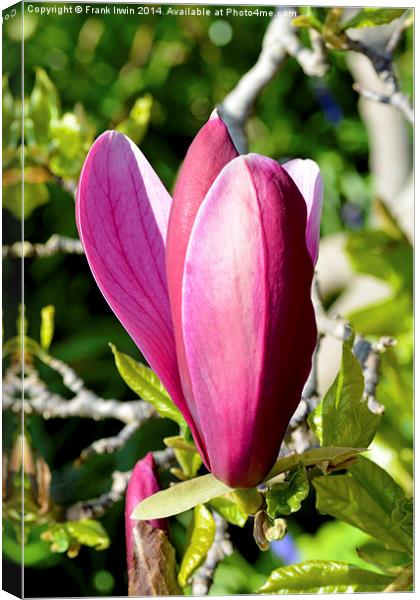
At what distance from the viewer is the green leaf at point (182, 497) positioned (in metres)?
0.44

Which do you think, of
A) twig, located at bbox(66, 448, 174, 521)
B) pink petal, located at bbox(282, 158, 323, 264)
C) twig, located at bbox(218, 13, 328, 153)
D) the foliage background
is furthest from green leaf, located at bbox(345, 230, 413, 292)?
pink petal, located at bbox(282, 158, 323, 264)

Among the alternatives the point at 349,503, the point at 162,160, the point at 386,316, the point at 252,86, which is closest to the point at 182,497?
the point at 349,503

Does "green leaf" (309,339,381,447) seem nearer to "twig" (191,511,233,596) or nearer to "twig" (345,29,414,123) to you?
"twig" (191,511,233,596)

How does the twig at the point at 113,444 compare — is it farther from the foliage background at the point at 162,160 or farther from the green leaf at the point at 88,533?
the foliage background at the point at 162,160

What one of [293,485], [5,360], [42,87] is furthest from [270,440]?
[42,87]

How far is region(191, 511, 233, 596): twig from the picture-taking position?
0.60 metres

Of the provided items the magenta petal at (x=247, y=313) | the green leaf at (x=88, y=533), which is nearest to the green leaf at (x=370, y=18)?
the magenta petal at (x=247, y=313)

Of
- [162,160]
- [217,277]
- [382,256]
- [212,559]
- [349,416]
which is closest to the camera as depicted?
[217,277]

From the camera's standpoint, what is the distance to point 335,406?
0.50m

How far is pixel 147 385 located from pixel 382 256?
0.39 m

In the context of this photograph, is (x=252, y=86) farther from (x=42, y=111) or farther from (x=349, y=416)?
(x=349, y=416)

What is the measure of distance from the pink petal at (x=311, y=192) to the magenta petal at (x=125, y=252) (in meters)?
0.07

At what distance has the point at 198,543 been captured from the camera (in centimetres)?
55

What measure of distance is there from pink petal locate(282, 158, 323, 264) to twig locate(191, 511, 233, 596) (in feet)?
0.72
